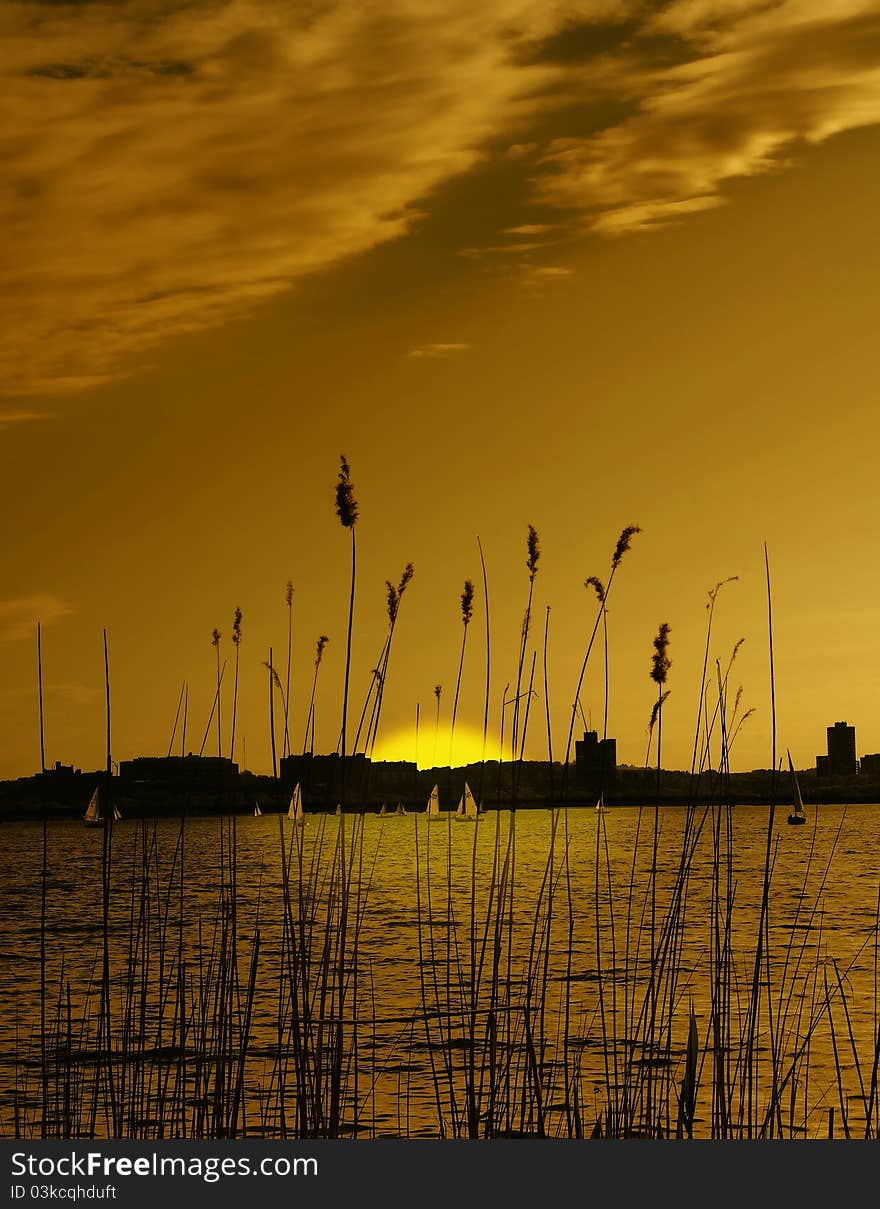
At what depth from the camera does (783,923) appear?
30.9 meters

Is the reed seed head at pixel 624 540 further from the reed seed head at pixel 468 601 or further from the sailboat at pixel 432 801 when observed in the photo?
the sailboat at pixel 432 801

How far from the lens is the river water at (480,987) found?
216 inches

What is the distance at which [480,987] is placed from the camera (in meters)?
17.1

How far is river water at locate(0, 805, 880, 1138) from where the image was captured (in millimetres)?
5492

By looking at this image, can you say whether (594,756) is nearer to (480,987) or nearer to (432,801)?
(480,987)

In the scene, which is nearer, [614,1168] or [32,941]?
[614,1168]

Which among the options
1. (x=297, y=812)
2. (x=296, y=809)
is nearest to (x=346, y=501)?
(x=297, y=812)

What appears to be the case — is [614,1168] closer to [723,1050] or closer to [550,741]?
[723,1050]

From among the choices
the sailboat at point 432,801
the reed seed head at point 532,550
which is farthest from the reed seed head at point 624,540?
the sailboat at point 432,801

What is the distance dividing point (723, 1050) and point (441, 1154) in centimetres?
155

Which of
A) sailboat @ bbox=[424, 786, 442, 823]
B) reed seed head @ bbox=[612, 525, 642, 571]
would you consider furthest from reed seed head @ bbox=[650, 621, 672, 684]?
sailboat @ bbox=[424, 786, 442, 823]

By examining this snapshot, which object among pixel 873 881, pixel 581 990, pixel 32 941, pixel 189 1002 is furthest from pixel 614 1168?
pixel 873 881

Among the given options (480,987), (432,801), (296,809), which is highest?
(296,809)

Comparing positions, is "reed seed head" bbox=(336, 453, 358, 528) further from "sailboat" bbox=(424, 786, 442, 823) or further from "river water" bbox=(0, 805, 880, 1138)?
"sailboat" bbox=(424, 786, 442, 823)
